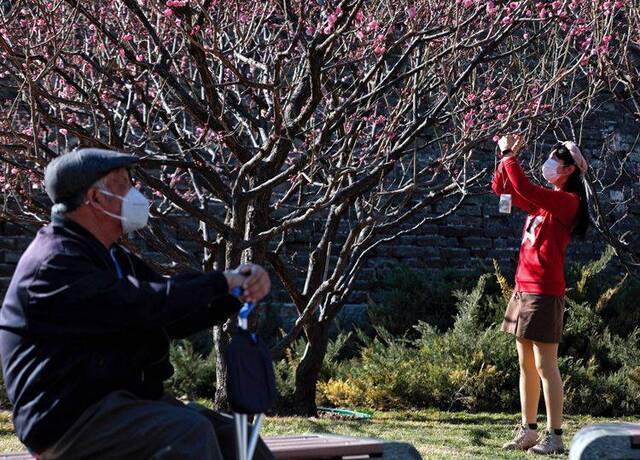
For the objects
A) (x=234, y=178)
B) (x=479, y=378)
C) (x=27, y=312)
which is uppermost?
(x=234, y=178)

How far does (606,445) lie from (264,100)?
3.66 meters

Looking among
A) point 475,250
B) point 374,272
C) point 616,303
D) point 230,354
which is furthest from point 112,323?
point 475,250

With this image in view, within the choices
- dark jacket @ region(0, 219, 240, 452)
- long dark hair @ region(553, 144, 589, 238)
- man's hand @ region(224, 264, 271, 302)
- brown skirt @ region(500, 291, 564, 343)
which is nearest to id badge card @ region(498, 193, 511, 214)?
long dark hair @ region(553, 144, 589, 238)

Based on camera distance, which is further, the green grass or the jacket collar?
the green grass

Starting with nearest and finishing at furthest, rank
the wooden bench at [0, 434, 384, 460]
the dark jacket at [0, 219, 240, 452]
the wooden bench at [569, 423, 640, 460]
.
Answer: the dark jacket at [0, 219, 240, 452] < the wooden bench at [0, 434, 384, 460] < the wooden bench at [569, 423, 640, 460]

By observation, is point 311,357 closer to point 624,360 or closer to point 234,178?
point 234,178

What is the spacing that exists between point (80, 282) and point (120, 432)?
43 cm

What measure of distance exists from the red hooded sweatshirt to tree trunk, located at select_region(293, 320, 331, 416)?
2.26 metres

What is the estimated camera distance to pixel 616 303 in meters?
10.2

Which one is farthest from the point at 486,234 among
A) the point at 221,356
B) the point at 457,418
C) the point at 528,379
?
the point at 528,379

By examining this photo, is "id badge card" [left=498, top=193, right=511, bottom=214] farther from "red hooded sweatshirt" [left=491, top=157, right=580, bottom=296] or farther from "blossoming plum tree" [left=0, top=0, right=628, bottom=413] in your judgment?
"blossoming plum tree" [left=0, top=0, right=628, bottom=413]

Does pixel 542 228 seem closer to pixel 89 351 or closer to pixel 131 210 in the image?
pixel 131 210

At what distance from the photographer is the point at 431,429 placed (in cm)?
760

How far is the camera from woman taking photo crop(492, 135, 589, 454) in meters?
6.11
